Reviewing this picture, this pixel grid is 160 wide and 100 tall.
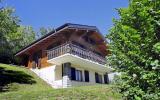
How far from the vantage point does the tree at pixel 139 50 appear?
467 inches

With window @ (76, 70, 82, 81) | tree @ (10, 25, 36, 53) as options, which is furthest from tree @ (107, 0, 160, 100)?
tree @ (10, 25, 36, 53)

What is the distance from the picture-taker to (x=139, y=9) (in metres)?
12.8

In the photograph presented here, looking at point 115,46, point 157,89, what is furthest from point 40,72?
point 157,89

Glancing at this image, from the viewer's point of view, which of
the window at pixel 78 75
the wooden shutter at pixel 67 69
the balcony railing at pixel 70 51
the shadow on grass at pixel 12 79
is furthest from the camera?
the window at pixel 78 75

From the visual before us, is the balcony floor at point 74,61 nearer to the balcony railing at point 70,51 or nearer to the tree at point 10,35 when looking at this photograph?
the balcony railing at point 70,51

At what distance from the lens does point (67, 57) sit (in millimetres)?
33594

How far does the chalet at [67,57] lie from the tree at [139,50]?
1771 centimetres

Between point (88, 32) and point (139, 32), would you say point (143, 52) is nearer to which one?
point (139, 32)

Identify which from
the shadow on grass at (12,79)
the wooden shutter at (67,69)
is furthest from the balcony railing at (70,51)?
the shadow on grass at (12,79)

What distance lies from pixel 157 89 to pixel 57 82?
24.7 metres

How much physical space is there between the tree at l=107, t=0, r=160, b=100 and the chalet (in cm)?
1771

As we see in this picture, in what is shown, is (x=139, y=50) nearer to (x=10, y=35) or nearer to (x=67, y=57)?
(x=67, y=57)

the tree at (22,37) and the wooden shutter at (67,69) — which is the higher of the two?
the tree at (22,37)

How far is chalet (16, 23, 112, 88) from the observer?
34281 mm
